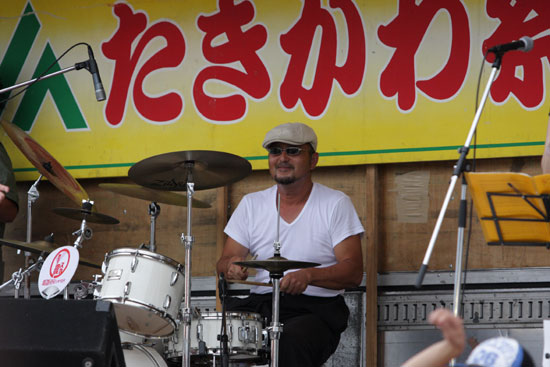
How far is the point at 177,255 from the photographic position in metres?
5.25

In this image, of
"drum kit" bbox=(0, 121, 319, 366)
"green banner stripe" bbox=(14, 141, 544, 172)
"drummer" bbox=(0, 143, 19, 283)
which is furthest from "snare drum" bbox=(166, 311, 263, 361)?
"drummer" bbox=(0, 143, 19, 283)

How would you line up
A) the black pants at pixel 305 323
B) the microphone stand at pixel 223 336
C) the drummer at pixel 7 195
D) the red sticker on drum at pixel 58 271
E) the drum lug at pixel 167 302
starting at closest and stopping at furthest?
the red sticker on drum at pixel 58 271 → the microphone stand at pixel 223 336 → the drum lug at pixel 167 302 → the black pants at pixel 305 323 → the drummer at pixel 7 195

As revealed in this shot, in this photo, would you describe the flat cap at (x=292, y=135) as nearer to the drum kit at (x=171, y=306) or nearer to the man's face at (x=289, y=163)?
the man's face at (x=289, y=163)

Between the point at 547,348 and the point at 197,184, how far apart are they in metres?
2.11

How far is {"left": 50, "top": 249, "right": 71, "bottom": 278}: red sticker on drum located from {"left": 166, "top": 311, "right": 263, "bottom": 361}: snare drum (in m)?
0.64

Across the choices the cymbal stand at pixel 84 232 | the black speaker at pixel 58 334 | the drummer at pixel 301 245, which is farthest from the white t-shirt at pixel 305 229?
the black speaker at pixel 58 334

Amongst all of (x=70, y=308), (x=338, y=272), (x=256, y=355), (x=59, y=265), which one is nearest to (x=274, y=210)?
(x=338, y=272)

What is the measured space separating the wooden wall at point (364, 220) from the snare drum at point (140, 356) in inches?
46.3

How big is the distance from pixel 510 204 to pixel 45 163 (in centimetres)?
259

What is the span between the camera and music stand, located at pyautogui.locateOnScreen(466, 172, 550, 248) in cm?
304

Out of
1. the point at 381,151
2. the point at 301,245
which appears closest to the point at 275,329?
the point at 301,245

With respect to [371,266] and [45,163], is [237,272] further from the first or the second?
[45,163]

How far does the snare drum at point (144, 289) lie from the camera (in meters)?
3.85

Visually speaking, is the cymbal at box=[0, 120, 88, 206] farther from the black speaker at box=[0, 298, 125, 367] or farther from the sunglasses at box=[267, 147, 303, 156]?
the black speaker at box=[0, 298, 125, 367]
